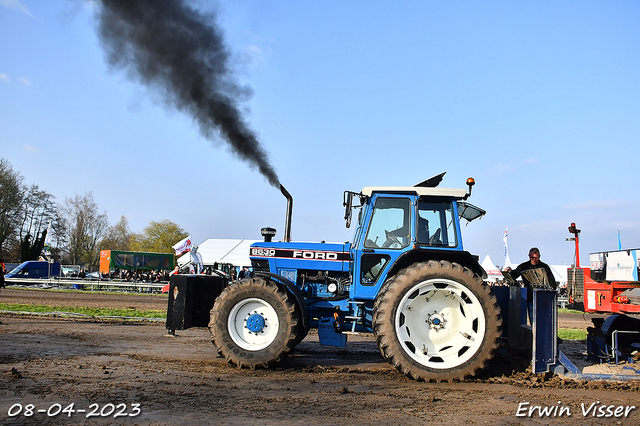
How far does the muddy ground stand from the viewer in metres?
3.80

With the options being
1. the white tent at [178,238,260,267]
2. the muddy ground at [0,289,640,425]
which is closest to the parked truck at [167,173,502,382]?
the muddy ground at [0,289,640,425]

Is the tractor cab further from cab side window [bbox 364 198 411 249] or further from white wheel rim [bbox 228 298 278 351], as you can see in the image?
white wheel rim [bbox 228 298 278 351]

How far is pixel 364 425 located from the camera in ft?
12.0

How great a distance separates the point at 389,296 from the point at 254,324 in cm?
177

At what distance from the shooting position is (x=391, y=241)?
5.94 m

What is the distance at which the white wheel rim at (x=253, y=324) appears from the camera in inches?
225

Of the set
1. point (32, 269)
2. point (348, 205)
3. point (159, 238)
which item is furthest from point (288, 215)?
point (159, 238)

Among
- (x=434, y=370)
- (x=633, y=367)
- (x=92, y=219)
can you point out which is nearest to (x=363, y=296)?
(x=434, y=370)

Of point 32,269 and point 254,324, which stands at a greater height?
point 254,324

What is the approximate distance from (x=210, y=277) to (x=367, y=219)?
8.19 feet

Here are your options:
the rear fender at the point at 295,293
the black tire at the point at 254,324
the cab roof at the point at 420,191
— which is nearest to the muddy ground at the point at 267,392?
the black tire at the point at 254,324

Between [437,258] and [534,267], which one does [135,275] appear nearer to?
[534,267]

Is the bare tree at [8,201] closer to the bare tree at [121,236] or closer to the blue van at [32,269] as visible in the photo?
the blue van at [32,269]

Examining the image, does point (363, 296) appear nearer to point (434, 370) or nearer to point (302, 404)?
point (434, 370)
